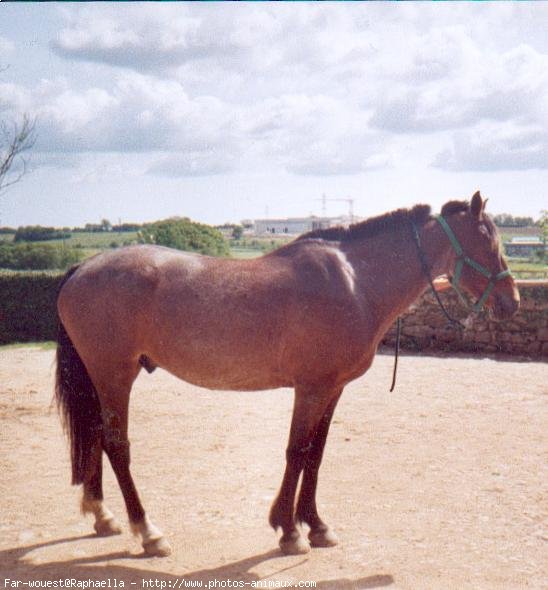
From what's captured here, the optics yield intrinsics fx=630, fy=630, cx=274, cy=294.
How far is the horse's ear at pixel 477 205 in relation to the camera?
4.13m

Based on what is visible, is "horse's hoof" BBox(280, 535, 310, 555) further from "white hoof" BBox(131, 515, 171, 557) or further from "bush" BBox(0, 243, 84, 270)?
"bush" BBox(0, 243, 84, 270)

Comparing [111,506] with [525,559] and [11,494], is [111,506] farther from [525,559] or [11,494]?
[525,559]

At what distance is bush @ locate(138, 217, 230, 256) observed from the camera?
19.4 meters

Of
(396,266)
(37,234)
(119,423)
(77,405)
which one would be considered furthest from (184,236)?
(396,266)

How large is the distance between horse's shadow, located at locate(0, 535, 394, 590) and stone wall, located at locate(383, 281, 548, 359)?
8280 millimetres

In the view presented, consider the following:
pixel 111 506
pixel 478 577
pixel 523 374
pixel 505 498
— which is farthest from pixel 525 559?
pixel 523 374

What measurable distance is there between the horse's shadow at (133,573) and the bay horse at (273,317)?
24 centimetres

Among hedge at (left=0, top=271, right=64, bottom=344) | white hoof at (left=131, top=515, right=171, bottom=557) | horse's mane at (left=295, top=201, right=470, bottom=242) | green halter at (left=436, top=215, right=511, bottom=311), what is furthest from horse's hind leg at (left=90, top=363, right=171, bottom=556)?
hedge at (left=0, top=271, right=64, bottom=344)

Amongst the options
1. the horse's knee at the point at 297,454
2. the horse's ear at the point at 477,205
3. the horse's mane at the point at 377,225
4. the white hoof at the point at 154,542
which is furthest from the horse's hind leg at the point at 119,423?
the horse's ear at the point at 477,205

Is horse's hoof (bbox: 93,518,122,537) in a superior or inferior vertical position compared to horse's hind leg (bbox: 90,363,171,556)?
inferior

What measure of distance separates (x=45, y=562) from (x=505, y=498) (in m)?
3.46

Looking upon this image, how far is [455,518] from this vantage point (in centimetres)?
464

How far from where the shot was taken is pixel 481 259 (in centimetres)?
421

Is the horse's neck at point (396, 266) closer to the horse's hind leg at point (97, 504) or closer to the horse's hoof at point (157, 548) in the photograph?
the horse's hoof at point (157, 548)
